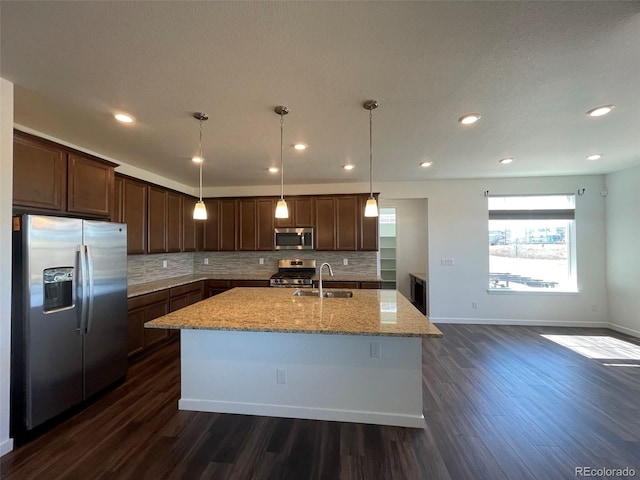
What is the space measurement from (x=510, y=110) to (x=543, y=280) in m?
3.88

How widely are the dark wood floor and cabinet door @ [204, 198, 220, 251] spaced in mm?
2529

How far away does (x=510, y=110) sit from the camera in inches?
87.0

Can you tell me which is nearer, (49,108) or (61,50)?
(61,50)

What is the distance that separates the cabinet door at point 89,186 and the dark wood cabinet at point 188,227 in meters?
1.76

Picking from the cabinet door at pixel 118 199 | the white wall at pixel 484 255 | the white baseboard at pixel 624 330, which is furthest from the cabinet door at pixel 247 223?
the white baseboard at pixel 624 330

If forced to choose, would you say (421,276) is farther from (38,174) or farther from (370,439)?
(38,174)

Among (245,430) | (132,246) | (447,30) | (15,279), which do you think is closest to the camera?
(447,30)

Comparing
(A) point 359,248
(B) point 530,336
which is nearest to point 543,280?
(B) point 530,336

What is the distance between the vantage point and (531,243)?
4.73 metres

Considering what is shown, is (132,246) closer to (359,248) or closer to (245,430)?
(245,430)

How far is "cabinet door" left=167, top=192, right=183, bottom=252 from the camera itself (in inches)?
164

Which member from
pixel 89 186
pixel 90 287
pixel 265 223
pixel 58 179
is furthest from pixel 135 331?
pixel 265 223

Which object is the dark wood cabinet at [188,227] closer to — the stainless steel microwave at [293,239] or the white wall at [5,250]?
the stainless steel microwave at [293,239]

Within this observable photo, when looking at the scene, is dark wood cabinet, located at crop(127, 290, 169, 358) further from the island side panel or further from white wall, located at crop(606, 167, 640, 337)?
white wall, located at crop(606, 167, 640, 337)
